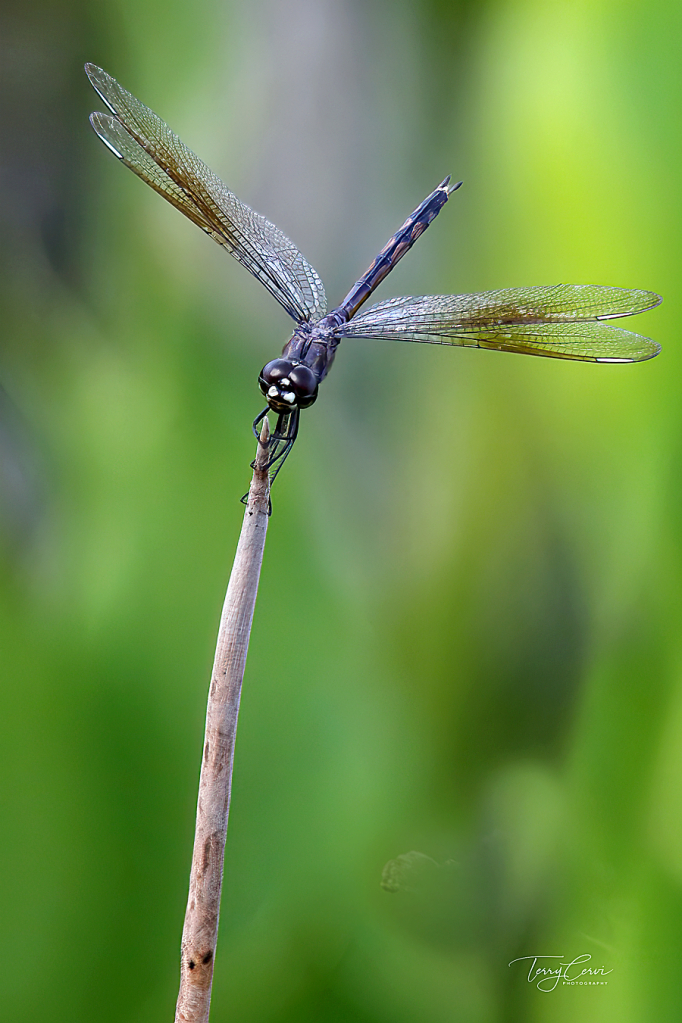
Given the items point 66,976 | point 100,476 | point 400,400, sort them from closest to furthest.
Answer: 1. point 66,976
2. point 100,476
3. point 400,400

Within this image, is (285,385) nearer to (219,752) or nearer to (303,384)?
(303,384)

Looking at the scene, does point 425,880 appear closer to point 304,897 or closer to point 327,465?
point 304,897

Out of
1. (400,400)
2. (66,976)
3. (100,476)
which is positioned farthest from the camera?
(400,400)

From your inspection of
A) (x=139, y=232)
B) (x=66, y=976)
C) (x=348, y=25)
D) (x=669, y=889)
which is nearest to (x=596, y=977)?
(x=669, y=889)
